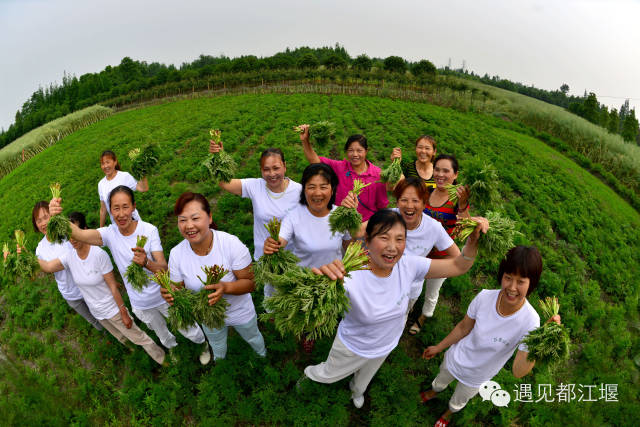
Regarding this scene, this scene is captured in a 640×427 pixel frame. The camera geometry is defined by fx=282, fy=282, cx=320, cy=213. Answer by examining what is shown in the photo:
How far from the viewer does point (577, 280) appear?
6.66 m

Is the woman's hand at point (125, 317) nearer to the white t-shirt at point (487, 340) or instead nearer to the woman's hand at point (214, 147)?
the woman's hand at point (214, 147)

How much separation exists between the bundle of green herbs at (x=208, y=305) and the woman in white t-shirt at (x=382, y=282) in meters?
1.15

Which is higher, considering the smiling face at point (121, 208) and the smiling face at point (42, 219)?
the smiling face at point (121, 208)

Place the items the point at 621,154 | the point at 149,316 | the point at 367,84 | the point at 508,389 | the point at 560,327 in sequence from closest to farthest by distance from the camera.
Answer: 1. the point at 560,327
2. the point at 149,316
3. the point at 508,389
4. the point at 621,154
5. the point at 367,84

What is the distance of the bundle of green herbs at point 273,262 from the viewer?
307cm

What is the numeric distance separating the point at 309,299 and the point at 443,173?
111 inches

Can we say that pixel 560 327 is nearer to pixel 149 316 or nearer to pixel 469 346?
pixel 469 346

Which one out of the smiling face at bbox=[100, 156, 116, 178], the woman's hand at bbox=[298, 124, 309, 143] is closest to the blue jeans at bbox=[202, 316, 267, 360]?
the woman's hand at bbox=[298, 124, 309, 143]

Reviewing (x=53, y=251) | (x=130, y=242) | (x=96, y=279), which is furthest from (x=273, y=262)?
(x=53, y=251)

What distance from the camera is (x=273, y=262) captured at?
3.14 m

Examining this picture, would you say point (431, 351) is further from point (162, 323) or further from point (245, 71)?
point (245, 71)

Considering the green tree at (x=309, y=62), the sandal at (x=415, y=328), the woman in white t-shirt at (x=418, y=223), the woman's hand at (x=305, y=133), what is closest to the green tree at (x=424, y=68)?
the green tree at (x=309, y=62)

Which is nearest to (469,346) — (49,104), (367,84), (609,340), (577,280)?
(609,340)

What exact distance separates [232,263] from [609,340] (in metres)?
7.28
